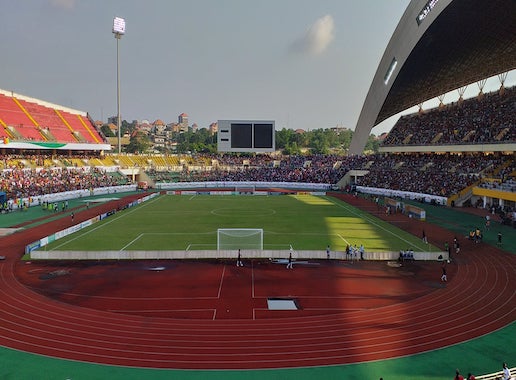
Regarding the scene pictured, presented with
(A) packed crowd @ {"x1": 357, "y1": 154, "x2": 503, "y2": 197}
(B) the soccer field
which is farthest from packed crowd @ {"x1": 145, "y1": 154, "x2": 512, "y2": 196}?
(B) the soccer field

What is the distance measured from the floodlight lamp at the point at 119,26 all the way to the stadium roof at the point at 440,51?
53.6m

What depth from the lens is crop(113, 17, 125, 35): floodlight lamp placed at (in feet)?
287

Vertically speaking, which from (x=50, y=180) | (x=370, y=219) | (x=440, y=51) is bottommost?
(x=370, y=219)

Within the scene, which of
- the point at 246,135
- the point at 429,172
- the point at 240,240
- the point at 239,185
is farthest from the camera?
the point at 239,185

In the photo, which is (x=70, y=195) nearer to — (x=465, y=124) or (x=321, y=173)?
(x=321, y=173)

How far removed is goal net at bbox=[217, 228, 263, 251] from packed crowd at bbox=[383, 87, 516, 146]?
114 ft

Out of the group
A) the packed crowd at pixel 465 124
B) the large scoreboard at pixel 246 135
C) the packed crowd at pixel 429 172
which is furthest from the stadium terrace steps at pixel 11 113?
the packed crowd at pixel 465 124

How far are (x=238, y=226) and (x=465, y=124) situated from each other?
43.4 metres

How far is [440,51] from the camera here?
180 ft

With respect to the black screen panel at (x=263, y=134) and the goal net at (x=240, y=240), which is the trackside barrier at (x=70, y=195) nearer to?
the black screen panel at (x=263, y=134)

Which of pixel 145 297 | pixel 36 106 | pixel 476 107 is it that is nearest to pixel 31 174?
pixel 36 106

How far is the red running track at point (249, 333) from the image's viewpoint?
1370cm

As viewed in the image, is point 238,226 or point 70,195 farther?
point 70,195

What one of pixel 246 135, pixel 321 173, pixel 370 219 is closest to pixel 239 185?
pixel 246 135
